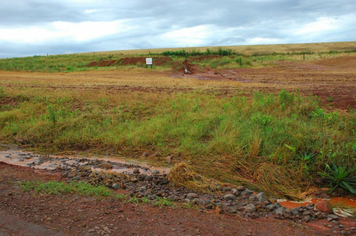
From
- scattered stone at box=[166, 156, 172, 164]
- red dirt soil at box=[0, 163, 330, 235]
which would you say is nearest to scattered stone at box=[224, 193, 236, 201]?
red dirt soil at box=[0, 163, 330, 235]

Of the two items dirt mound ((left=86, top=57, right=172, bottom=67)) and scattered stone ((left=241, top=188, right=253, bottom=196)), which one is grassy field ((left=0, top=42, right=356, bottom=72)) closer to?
dirt mound ((left=86, top=57, right=172, bottom=67))

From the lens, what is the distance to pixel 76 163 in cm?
646

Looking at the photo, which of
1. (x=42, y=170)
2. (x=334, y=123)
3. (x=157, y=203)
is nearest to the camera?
(x=157, y=203)

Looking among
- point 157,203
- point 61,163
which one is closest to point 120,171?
point 61,163

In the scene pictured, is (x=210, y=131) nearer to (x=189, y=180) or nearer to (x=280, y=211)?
(x=189, y=180)

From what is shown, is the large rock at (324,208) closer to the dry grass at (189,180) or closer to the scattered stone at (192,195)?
the dry grass at (189,180)

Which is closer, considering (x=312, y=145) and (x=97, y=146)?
(x=312, y=145)

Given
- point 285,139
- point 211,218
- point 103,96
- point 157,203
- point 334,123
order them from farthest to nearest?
point 103,96, point 334,123, point 285,139, point 157,203, point 211,218

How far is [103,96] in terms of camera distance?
35.6 ft

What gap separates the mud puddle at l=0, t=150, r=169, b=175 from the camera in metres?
6.09

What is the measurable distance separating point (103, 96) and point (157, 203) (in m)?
7.22

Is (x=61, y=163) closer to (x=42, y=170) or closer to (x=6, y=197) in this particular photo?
(x=42, y=170)

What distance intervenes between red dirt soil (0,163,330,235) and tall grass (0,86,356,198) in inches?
64.5

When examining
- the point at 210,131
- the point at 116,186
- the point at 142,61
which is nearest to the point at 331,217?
the point at 116,186
